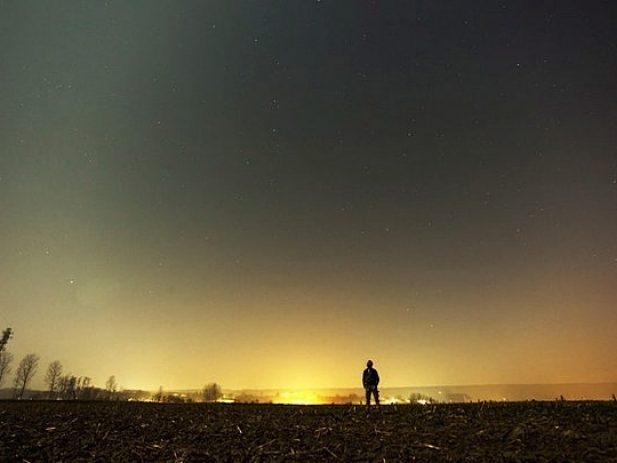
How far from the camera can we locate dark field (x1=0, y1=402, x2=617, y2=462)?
44.9 ft

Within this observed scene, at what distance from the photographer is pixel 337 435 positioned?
16.3m

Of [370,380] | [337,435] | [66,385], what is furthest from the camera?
[66,385]

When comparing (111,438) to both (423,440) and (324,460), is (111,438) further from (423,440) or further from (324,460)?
(423,440)

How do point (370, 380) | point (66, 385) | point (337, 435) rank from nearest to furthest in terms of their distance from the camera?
point (337, 435) < point (370, 380) < point (66, 385)

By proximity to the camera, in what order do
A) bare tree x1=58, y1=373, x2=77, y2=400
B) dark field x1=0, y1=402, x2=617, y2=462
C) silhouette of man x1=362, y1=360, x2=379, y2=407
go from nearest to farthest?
dark field x1=0, y1=402, x2=617, y2=462 → silhouette of man x1=362, y1=360, x2=379, y2=407 → bare tree x1=58, y1=373, x2=77, y2=400

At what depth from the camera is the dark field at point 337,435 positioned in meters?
13.7

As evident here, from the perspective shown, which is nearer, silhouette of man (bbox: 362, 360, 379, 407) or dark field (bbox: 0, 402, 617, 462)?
dark field (bbox: 0, 402, 617, 462)

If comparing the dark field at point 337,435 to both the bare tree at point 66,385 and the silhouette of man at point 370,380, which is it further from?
the bare tree at point 66,385

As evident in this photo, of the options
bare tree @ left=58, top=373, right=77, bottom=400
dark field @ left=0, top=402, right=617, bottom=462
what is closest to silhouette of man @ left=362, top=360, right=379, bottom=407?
dark field @ left=0, top=402, right=617, bottom=462

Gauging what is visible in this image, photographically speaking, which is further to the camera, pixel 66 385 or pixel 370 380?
pixel 66 385

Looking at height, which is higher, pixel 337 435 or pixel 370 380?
pixel 370 380

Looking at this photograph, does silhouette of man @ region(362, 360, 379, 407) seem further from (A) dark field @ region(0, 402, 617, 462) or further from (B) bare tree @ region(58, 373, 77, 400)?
(B) bare tree @ region(58, 373, 77, 400)

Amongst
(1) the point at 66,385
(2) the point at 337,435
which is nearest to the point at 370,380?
(2) the point at 337,435

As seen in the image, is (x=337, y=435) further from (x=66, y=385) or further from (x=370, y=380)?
(x=66, y=385)
